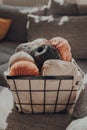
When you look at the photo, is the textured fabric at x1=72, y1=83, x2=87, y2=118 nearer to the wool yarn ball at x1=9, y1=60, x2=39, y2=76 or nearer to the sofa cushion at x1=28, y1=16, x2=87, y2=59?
the wool yarn ball at x1=9, y1=60, x2=39, y2=76

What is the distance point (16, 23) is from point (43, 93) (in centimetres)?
154

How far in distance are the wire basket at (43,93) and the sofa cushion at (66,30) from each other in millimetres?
883

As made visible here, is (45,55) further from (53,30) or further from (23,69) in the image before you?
(53,30)

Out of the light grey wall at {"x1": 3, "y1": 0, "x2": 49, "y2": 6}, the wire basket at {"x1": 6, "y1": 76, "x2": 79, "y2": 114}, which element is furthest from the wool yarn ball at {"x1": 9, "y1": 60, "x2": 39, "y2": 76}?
the light grey wall at {"x1": 3, "y1": 0, "x2": 49, "y2": 6}

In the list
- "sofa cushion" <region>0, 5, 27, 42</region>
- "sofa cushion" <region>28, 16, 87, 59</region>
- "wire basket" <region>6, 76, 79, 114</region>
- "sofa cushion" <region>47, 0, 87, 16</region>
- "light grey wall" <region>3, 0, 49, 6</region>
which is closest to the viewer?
"wire basket" <region>6, 76, 79, 114</region>

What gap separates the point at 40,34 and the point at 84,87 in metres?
0.88

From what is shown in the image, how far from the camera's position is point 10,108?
3.23ft

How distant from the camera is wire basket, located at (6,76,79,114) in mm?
845

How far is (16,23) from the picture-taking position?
2307mm

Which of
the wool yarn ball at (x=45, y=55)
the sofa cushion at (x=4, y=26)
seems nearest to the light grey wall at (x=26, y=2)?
the sofa cushion at (x=4, y=26)

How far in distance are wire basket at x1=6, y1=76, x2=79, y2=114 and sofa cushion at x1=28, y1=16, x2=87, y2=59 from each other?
2.90 ft

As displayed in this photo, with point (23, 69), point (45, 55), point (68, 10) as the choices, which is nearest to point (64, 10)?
point (68, 10)

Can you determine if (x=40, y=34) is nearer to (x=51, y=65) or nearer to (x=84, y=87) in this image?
(x=84, y=87)

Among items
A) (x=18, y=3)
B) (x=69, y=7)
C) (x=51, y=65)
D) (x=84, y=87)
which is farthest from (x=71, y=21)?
(x=18, y=3)
